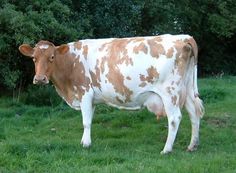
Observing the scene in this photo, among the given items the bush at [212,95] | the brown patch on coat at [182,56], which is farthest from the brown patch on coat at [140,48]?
the bush at [212,95]

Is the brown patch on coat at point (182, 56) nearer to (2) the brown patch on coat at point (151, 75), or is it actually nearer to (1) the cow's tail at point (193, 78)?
(1) the cow's tail at point (193, 78)

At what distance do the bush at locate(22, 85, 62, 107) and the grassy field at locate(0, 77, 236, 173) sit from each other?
20.2 inches

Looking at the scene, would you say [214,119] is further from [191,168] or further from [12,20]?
[12,20]

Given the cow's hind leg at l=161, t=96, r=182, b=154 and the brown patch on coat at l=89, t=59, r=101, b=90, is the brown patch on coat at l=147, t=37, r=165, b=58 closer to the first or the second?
the cow's hind leg at l=161, t=96, r=182, b=154

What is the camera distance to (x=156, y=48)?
31.2 ft

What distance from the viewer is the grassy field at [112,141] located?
314 inches

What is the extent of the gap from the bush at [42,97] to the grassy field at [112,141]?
0.51 metres

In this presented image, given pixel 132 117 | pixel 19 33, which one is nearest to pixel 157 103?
pixel 132 117

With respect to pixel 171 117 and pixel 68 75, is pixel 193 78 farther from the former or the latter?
pixel 68 75

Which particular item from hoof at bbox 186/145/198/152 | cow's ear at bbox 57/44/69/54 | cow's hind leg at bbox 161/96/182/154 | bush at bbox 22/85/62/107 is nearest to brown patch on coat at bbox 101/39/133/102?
cow's hind leg at bbox 161/96/182/154

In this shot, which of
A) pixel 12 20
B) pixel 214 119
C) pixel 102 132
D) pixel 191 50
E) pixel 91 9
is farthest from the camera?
pixel 91 9

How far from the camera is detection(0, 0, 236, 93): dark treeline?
14.7m

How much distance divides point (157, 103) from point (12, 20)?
6.10 meters

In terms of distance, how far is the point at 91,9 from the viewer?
18344mm
